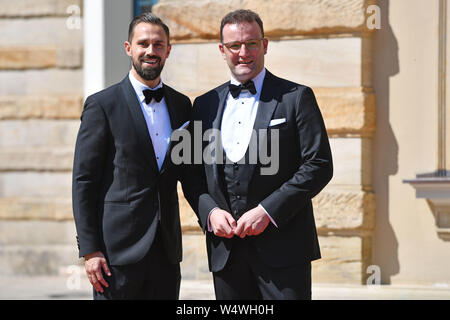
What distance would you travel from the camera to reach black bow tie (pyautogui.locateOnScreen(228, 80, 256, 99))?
3.43 metres

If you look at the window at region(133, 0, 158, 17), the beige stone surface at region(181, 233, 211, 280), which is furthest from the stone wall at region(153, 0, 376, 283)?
the window at region(133, 0, 158, 17)

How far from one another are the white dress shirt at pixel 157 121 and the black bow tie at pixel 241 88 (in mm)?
363

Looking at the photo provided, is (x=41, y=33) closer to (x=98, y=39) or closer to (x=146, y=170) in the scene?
(x=98, y=39)

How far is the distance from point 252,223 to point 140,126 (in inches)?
28.3

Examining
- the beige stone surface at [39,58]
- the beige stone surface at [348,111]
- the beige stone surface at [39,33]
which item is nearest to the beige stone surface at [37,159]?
the beige stone surface at [39,58]

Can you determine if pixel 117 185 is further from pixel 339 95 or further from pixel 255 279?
pixel 339 95

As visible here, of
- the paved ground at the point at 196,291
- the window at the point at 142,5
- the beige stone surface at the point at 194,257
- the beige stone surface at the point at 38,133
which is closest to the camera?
the paved ground at the point at 196,291

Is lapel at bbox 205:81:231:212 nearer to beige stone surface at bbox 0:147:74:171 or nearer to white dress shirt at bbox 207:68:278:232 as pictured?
white dress shirt at bbox 207:68:278:232

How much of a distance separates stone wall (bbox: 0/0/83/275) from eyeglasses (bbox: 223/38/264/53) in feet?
14.1

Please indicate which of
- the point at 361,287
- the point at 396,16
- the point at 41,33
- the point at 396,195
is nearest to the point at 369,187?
the point at 396,195

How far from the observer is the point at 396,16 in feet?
19.5

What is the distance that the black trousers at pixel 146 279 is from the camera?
3477mm

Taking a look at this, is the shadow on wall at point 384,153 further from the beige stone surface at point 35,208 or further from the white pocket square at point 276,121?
the beige stone surface at point 35,208
